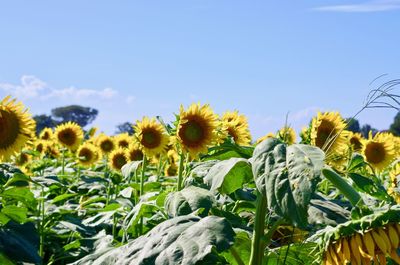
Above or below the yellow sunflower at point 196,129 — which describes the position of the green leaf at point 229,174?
below

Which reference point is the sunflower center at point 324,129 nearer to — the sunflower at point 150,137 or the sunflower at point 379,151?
the sunflower at point 150,137

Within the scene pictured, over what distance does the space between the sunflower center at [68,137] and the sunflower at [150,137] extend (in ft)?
8.20

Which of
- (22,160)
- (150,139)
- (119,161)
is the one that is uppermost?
(22,160)

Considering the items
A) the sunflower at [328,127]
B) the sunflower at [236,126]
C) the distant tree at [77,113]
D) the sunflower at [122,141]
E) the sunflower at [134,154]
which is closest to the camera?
the sunflower at [236,126]

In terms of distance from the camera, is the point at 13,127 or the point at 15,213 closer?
the point at 15,213

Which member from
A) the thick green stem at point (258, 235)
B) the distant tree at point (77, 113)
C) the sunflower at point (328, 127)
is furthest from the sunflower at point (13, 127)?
the distant tree at point (77, 113)

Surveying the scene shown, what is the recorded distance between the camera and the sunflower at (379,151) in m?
5.19

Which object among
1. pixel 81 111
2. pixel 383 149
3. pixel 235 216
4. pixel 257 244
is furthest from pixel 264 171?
pixel 81 111

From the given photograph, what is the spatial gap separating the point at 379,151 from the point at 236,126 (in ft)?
6.68

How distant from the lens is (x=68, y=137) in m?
6.35

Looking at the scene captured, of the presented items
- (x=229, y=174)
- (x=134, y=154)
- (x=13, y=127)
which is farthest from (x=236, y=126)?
(x=229, y=174)

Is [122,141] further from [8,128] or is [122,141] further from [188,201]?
[188,201]

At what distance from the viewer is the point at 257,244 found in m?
1.68

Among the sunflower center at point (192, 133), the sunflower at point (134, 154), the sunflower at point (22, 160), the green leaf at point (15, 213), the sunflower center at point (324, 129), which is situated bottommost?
the green leaf at point (15, 213)
